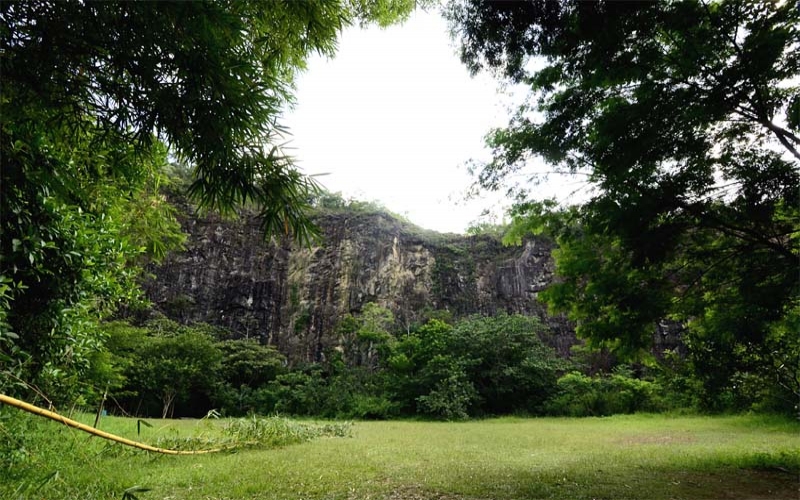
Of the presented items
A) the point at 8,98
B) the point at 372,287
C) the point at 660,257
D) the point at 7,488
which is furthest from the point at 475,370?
the point at 8,98

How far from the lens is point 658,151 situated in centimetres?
345

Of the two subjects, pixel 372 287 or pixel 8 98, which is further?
pixel 372 287

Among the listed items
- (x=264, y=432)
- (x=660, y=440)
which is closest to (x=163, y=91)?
(x=264, y=432)

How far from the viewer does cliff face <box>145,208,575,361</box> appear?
23719 mm

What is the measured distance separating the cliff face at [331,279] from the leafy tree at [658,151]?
18838 mm

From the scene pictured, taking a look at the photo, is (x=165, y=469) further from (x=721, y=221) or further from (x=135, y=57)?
(x=721, y=221)

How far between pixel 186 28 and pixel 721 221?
4.41m

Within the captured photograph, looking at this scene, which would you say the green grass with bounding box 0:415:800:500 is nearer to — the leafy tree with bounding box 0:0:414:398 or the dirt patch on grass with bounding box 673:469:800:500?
the dirt patch on grass with bounding box 673:469:800:500

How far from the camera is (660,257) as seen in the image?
12.0 feet

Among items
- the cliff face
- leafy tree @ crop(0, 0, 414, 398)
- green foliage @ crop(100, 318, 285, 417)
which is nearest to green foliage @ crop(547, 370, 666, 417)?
the cliff face

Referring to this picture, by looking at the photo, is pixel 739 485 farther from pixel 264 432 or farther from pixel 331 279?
pixel 331 279

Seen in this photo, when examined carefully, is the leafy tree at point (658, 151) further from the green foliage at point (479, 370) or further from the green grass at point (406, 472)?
the green foliage at point (479, 370)

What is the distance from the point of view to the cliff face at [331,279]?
77.8ft

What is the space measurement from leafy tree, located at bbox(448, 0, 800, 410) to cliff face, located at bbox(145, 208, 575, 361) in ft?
61.8
